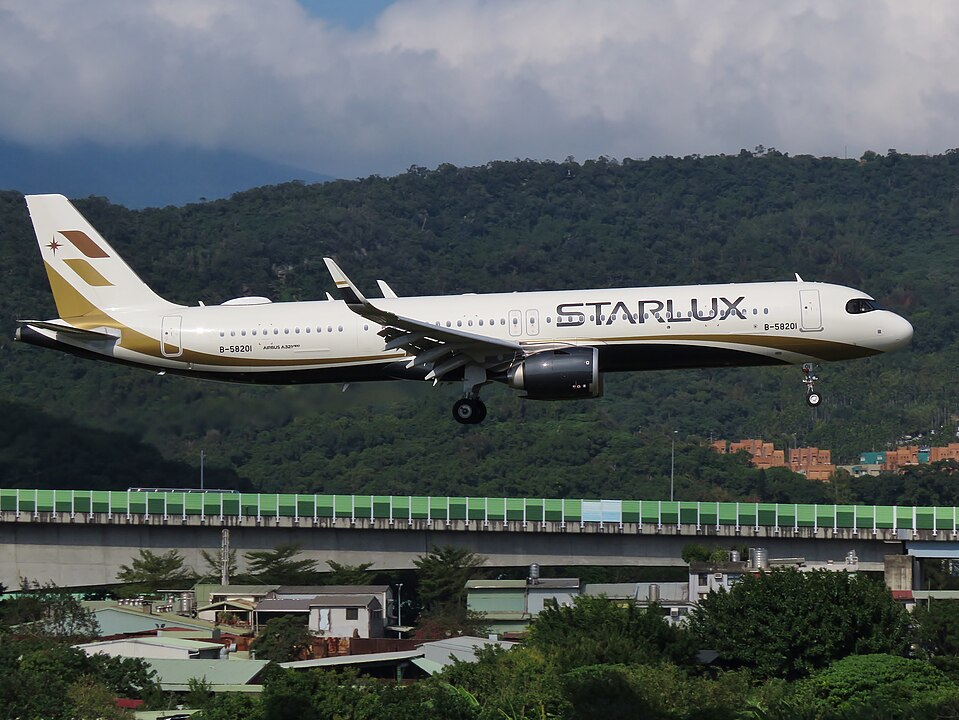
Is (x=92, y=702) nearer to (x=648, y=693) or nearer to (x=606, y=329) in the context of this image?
(x=648, y=693)

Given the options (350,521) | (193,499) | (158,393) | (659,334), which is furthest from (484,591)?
(659,334)

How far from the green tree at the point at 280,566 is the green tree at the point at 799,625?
3679 centimetres

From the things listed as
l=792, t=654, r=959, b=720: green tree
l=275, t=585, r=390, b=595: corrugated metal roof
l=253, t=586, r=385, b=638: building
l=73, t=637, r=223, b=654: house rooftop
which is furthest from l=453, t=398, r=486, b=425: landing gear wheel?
l=275, t=585, r=390, b=595: corrugated metal roof

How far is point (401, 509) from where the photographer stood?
363ft

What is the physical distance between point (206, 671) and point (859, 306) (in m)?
34.1

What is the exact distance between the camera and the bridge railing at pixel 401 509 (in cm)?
10906

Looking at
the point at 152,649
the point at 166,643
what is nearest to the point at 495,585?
the point at 166,643

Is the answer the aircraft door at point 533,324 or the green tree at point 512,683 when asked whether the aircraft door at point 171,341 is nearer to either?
the aircraft door at point 533,324

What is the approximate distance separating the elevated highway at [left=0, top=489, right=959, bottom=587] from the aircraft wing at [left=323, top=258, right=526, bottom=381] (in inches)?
2193

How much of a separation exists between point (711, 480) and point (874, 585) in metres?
112

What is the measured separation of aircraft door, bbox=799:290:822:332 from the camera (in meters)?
53.1

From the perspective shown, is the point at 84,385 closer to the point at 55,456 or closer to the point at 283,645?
the point at 55,456

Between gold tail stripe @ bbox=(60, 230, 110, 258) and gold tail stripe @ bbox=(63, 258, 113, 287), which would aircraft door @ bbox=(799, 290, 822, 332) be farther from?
gold tail stripe @ bbox=(60, 230, 110, 258)

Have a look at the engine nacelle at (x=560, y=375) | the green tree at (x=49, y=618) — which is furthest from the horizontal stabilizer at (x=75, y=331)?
the green tree at (x=49, y=618)
